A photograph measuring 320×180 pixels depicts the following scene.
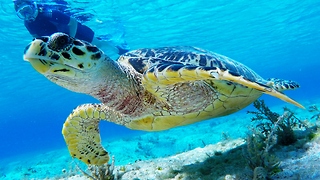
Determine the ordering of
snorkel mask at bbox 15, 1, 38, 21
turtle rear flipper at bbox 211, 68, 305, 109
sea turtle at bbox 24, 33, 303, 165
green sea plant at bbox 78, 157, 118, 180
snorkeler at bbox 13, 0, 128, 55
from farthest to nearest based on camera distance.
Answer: snorkel mask at bbox 15, 1, 38, 21, snorkeler at bbox 13, 0, 128, 55, green sea plant at bbox 78, 157, 118, 180, sea turtle at bbox 24, 33, 303, 165, turtle rear flipper at bbox 211, 68, 305, 109

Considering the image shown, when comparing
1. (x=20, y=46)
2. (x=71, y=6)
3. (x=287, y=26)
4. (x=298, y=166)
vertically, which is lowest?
(x=298, y=166)

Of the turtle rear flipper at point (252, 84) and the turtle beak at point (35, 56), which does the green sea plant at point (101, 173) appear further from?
the turtle rear flipper at point (252, 84)

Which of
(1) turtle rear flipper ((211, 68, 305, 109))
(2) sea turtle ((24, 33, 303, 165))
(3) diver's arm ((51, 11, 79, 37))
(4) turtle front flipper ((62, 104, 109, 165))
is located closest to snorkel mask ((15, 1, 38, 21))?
(3) diver's arm ((51, 11, 79, 37))

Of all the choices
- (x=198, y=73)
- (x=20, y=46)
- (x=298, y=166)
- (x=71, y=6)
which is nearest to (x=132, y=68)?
(x=198, y=73)

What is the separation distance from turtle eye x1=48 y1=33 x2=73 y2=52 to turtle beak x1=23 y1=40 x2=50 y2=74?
0.31 feet

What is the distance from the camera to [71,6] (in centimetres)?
1105

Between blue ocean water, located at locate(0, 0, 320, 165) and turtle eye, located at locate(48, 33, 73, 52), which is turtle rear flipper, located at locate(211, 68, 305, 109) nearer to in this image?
turtle eye, located at locate(48, 33, 73, 52)

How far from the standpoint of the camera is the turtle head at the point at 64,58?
2283 mm

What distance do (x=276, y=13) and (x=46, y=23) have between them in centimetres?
1714

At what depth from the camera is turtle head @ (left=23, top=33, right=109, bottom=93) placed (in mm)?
2283

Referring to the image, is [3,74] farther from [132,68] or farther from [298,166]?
[298,166]

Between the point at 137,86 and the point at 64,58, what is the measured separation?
1.08 meters

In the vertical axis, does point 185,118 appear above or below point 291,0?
below

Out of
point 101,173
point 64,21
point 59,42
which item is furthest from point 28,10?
point 59,42
